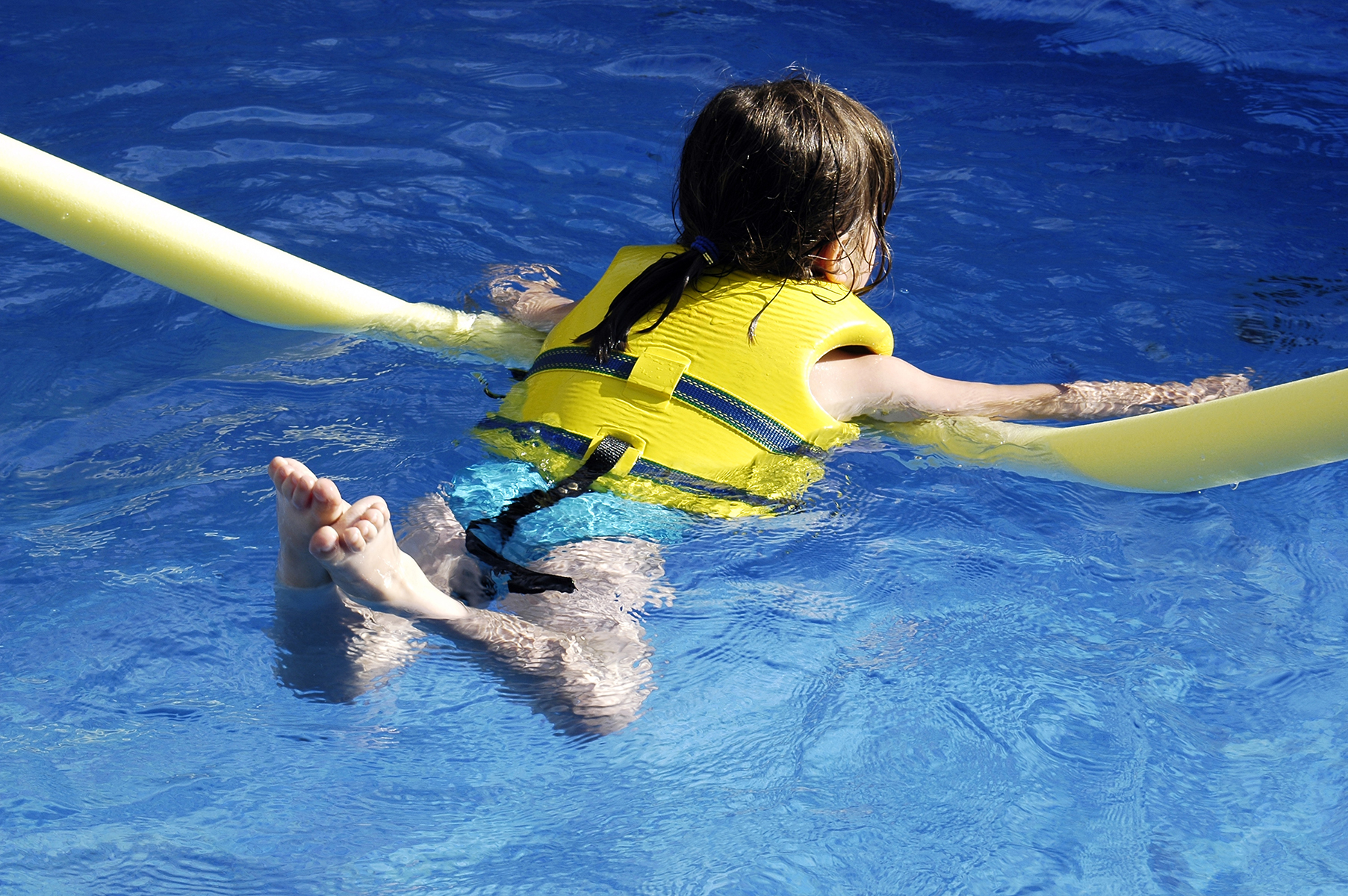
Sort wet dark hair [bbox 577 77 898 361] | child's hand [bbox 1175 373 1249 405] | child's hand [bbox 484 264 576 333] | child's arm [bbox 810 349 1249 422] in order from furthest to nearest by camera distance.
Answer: child's hand [bbox 484 264 576 333]
child's hand [bbox 1175 373 1249 405]
child's arm [bbox 810 349 1249 422]
wet dark hair [bbox 577 77 898 361]

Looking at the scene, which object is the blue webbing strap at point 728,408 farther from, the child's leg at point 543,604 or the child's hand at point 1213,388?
the child's hand at point 1213,388

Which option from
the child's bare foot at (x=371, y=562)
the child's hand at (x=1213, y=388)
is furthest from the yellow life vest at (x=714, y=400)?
the child's hand at (x=1213, y=388)

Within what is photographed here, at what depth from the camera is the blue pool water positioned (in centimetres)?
210

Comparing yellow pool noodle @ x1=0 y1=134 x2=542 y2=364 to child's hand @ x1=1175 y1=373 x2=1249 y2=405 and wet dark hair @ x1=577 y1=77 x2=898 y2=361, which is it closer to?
wet dark hair @ x1=577 y1=77 x2=898 y2=361

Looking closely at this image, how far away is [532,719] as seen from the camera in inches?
87.6

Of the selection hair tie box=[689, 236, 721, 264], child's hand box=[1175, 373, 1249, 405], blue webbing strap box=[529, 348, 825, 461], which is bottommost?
child's hand box=[1175, 373, 1249, 405]

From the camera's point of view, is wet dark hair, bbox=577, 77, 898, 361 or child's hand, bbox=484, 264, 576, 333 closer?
wet dark hair, bbox=577, 77, 898, 361

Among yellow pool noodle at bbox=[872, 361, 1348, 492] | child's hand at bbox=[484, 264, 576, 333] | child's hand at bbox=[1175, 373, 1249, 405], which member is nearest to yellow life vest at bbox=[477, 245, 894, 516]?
yellow pool noodle at bbox=[872, 361, 1348, 492]

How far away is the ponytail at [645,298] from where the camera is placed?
2.36 metres

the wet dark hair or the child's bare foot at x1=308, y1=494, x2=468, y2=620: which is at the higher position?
the wet dark hair

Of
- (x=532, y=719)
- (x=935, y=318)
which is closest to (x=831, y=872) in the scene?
(x=532, y=719)

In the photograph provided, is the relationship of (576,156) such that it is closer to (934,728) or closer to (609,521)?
(609,521)

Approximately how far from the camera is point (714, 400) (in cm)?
233

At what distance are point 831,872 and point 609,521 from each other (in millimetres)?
779
